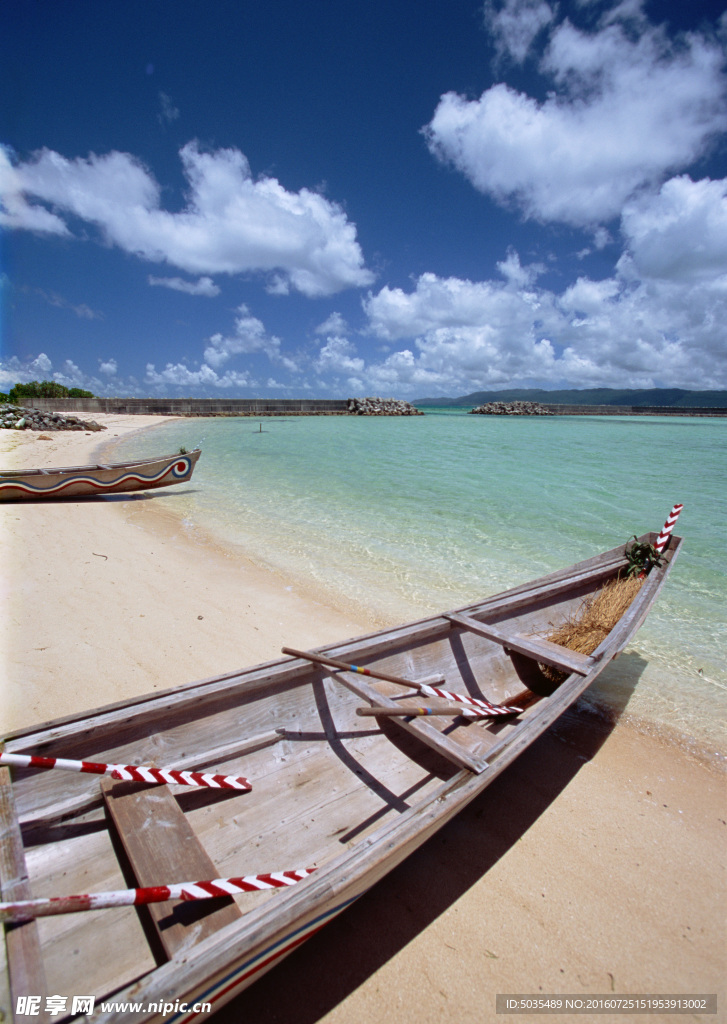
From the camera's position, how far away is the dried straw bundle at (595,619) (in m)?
5.07

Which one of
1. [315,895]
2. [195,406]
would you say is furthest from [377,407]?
[315,895]

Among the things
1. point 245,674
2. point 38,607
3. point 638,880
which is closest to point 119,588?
point 38,607

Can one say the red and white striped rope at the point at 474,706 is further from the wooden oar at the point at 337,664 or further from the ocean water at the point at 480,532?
the ocean water at the point at 480,532

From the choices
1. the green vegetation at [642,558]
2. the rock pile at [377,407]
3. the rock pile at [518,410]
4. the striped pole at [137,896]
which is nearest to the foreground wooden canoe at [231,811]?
the striped pole at [137,896]

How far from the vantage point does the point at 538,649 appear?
402 centimetres

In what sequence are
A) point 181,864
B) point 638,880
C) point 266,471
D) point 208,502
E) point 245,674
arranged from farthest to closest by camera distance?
point 266,471 → point 208,502 → point 245,674 → point 638,880 → point 181,864

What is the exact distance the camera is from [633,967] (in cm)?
244

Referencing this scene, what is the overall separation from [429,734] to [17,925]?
2091mm

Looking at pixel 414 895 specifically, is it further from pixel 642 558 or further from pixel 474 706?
pixel 642 558

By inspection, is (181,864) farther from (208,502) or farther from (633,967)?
(208,502)

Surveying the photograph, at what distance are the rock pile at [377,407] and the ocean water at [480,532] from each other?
1910 inches

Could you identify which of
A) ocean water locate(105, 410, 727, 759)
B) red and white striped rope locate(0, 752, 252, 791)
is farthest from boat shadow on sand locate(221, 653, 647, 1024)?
ocean water locate(105, 410, 727, 759)

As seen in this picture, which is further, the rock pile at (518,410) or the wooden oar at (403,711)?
the rock pile at (518,410)

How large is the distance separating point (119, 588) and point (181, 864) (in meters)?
5.12
